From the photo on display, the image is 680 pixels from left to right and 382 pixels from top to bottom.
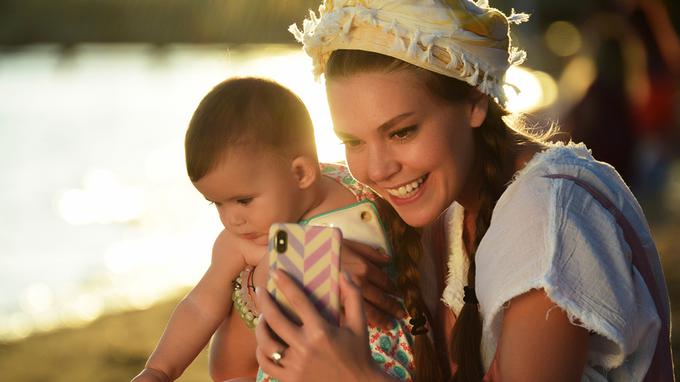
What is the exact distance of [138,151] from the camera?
15250 millimetres

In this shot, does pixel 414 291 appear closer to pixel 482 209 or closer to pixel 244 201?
pixel 482 209

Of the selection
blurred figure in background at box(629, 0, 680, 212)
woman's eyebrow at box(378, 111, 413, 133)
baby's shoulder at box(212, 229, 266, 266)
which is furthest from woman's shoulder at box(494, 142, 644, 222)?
blurred figure in background at box(629, 0, 680, 212)

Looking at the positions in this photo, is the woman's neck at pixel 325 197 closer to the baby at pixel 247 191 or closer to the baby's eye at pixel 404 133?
the baby at pixel 247 191

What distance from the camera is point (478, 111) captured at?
2758mm

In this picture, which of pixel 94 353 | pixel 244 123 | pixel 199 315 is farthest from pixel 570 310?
pixel 94 353

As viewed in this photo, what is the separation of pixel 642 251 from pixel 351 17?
1.02 meters

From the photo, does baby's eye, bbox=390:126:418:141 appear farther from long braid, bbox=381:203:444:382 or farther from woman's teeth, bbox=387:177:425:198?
long braid, bbox=381:203:444:382

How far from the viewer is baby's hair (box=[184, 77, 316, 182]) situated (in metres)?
2.90

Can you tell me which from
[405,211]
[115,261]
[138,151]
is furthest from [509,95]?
[138,151]

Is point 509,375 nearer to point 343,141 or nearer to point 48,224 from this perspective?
point 343,141

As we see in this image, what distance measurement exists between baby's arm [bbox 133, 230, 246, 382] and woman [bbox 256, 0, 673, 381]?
2.05 ft

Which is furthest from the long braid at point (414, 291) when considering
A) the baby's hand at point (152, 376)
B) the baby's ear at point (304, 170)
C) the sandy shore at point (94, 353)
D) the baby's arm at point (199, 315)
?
the sandy shore at point (94, 353)

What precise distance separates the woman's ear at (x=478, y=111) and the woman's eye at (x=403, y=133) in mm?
220

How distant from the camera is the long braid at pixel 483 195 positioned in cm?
278
